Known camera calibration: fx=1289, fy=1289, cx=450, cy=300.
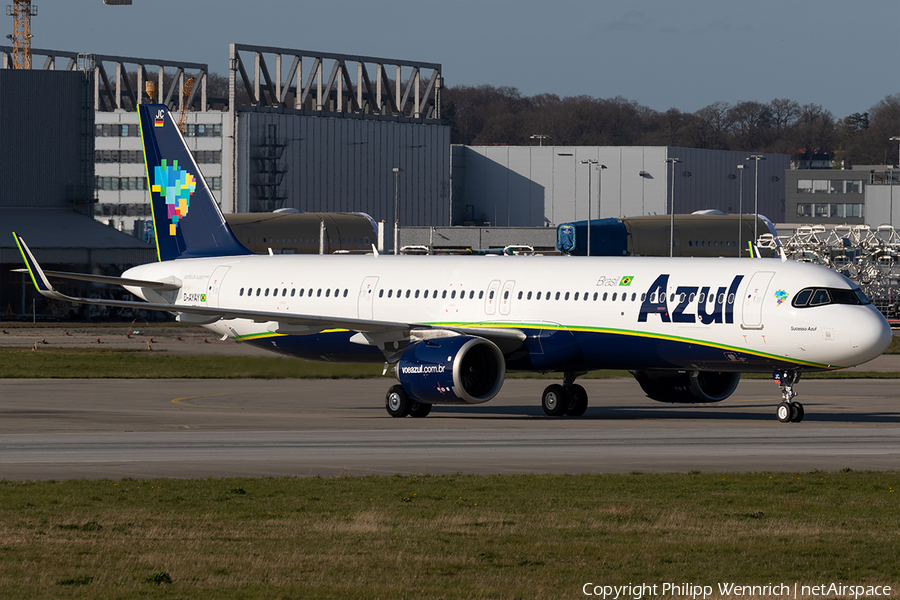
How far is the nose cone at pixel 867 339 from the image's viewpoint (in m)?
32.8

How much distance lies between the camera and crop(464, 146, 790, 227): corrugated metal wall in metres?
167

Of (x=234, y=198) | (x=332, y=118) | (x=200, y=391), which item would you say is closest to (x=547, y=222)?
(x=332, y=118)

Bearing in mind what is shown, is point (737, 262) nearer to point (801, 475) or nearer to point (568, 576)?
point (801, 475)

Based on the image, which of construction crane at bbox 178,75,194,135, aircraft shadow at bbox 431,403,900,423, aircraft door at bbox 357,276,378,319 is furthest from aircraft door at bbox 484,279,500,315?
construction crane at bbox 178,75,194,135

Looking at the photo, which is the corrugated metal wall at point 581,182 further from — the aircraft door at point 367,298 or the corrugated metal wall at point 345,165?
the aircraft door at point 367,298

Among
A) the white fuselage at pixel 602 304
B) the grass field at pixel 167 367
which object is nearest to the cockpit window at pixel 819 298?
the white fuselage at pixel 602 304

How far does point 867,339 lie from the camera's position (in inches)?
1293

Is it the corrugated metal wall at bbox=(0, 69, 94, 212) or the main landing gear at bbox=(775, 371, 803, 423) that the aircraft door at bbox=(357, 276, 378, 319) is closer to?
the main landing gear at bbox=(775, 371, 803, 423)

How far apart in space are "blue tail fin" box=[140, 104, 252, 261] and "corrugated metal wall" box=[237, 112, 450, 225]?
10013 centimetres

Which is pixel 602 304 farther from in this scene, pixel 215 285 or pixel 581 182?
pixel 581 182

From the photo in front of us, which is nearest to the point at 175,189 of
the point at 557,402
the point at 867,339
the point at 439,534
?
the point at 557,402

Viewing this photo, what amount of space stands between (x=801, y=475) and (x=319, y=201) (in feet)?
436

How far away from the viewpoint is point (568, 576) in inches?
567

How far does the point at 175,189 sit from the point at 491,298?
1437 cm
